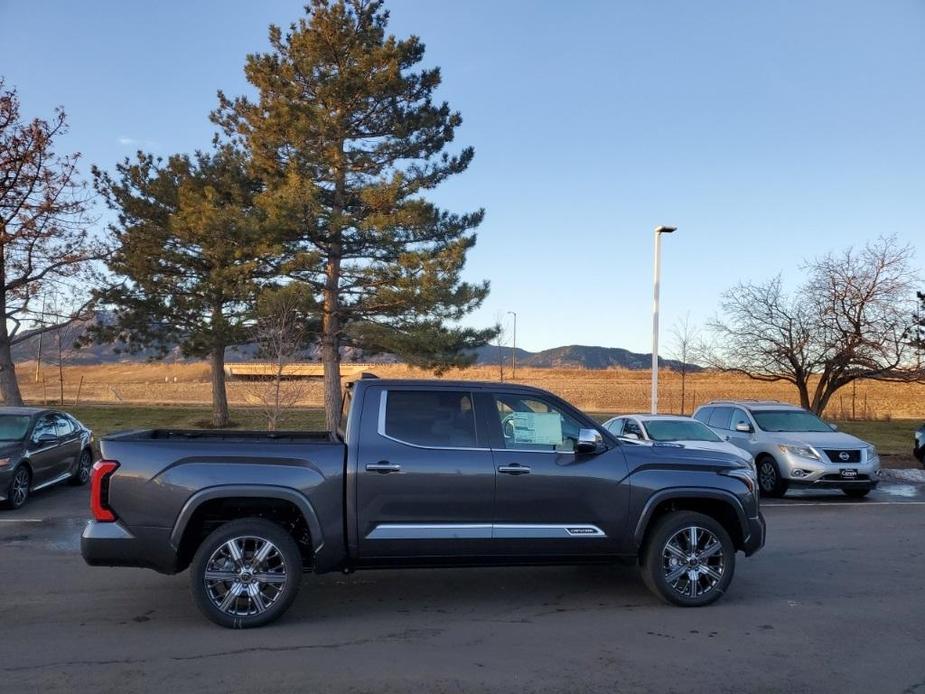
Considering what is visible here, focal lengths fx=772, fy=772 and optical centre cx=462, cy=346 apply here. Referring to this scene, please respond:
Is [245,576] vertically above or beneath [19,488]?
above

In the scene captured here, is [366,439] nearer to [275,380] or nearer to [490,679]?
[490,679]

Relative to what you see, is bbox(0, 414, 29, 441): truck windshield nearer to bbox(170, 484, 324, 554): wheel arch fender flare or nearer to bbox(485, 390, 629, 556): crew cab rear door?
bbox(170, 484, 324, 554): wheel arch fender flare

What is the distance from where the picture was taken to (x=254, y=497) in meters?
A: 5.68

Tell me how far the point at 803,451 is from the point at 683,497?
311 inches

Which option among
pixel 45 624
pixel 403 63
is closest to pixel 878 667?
pixel 45 624

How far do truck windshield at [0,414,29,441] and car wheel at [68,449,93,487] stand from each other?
179cm

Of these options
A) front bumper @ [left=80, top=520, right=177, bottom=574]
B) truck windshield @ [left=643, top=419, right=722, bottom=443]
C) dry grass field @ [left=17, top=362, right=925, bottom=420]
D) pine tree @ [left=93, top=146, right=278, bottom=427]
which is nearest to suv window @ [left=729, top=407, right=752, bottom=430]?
truck windshield @ [left=643, top=419, right=722, bottom=443]

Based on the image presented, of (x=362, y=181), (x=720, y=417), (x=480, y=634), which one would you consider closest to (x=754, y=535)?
(x=480, y=634)

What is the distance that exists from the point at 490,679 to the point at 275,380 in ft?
57.6

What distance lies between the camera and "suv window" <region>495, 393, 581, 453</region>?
6.20m

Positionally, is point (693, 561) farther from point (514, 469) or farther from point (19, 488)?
point (19, 488)

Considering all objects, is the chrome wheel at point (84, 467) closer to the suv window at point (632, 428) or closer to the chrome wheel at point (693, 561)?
the suv window at point (632, 428)

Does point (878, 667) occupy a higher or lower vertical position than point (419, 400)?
lower

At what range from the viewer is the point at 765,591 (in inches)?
275
